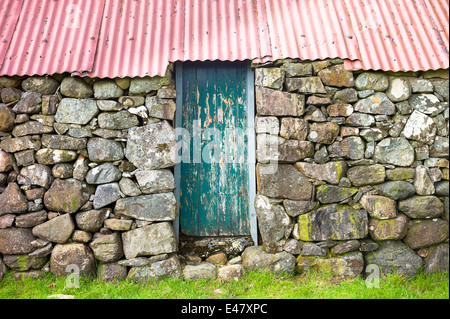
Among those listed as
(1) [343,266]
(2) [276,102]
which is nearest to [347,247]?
(1) [343,266]

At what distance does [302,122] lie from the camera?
392 cm

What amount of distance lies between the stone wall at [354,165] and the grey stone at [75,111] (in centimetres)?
194

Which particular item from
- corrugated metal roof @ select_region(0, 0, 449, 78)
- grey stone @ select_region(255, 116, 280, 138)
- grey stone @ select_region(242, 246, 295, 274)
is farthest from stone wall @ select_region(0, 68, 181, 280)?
grey stone @ select_region(255, 116, 280, 138)

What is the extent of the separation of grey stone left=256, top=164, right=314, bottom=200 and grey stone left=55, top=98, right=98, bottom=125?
2.08m

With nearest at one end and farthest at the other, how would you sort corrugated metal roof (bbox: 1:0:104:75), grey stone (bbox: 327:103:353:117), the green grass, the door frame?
the green grass → corrugated metal roof (bbox: 1:0:104:75) → grey stone (bbox: 327:103:353:117) → the door frame

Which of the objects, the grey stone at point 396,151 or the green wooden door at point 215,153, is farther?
the green wooden door at point 215,153

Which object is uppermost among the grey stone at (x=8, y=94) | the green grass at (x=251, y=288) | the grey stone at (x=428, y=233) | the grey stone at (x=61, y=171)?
the grey stone at (x=8, y=94)

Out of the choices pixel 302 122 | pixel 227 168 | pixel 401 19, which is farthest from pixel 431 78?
pixel 227 168

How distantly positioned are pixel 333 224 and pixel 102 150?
2.83m

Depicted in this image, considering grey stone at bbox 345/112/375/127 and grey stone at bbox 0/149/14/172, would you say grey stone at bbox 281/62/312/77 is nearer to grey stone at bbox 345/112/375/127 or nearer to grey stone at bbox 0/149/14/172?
grey stone at bbox 345/112/375/127

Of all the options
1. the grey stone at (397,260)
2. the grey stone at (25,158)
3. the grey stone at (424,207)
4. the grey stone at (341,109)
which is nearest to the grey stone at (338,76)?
the grey stone at (341,109)

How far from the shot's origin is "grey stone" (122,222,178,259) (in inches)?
152

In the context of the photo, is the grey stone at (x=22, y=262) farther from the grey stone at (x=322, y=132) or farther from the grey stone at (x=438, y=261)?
the grey stone at (x=438, y=261)

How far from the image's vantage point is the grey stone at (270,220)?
3930 mm
